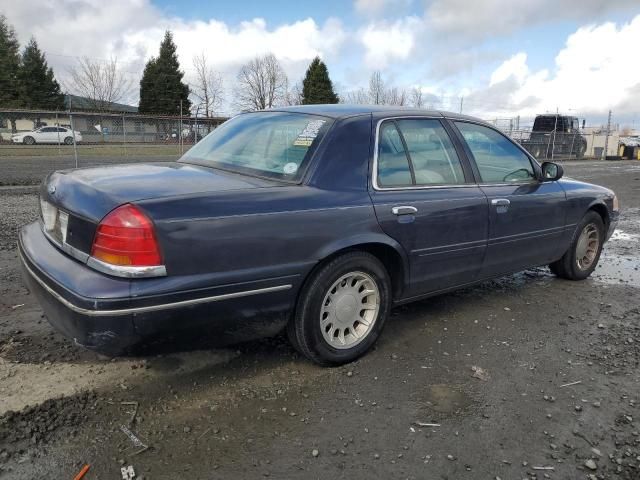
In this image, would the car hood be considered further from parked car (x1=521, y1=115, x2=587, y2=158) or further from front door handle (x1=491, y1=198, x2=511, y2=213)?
parked car (x1=521, y1=115, x2=587, y2=158)

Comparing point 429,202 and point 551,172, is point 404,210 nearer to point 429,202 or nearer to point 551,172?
point 429,202

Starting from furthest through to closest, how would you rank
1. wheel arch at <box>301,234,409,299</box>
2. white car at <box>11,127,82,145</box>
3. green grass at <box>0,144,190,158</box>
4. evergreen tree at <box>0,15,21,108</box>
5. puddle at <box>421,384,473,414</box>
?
evergreen tree at <box>0,15,21,108</box> < white car at <box>11,127,82,145</box> < green grass at <box>0,144,190,158</box> < wheel arch at <box>301,234,409,299</box> < puddle at <box>421,384,473,414</box>

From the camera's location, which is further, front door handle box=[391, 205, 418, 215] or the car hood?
front door handle box=[391, 205, 418, 215]

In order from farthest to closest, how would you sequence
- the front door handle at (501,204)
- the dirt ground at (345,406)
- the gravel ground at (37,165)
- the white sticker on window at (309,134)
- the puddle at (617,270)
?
the gravel ground at (37,165) < the puddle at (617,270) < the front door handle at (501,204) < the white sticker on window at (309,134) < the dirt ground at (345,406)

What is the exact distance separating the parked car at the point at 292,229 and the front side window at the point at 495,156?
0.01 meters

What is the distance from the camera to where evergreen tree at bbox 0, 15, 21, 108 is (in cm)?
4031

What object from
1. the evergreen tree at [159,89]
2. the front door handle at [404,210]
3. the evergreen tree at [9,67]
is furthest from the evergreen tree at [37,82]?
the front door handle at [404,210]

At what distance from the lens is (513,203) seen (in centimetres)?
411

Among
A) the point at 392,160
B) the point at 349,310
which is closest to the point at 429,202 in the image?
the point at 392,160

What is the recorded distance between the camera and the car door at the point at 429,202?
334 cm

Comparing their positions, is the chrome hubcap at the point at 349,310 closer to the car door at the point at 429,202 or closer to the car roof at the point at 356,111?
the car door at the point at 429,202

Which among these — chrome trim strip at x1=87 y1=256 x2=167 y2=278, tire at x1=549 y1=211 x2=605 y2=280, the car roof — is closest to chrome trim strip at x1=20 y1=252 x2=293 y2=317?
chrome trim strip at x1=87 y1=256 x2=167 y2=278

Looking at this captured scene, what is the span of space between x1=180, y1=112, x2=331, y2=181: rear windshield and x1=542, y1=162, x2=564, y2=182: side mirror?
224 cm

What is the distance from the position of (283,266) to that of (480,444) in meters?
1.32
